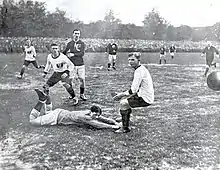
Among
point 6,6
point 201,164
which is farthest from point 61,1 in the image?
point 201,164

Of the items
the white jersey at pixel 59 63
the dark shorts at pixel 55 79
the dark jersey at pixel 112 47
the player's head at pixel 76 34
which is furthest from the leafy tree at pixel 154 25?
the dark jersey at pixel 112 47

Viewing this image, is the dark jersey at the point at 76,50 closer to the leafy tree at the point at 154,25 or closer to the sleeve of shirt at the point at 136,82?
the leafy tree at the point at 154,25

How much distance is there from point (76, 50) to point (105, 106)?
85 cm

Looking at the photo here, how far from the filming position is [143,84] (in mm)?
2488

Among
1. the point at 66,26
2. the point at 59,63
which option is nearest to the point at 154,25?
the point at 66,26

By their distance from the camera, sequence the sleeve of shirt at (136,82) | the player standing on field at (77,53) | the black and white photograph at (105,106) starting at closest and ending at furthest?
the black and white photograph at (105,106) → the sleeve of shirt at (136,82) → the player standing on field at (77,53)

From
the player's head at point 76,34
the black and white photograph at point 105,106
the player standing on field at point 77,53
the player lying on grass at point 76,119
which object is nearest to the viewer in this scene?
the black and white photograph at point 105,106

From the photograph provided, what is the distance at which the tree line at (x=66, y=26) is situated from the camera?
10.0ft

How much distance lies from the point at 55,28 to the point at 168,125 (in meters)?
1.78

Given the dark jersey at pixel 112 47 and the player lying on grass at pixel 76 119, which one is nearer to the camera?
the player lying on grass at pixel 76 119

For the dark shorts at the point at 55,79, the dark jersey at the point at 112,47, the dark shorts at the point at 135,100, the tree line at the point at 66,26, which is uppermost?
the tree line at the point at 66,26

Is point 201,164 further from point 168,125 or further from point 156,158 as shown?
point 168,125

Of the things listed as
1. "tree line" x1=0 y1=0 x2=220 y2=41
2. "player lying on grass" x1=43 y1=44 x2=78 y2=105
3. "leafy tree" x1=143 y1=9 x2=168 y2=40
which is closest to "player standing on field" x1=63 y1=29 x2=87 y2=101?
"tree line" x1=0 y1=0 x2=220 y2=41

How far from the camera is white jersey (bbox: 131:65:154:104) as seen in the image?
2.40 m
